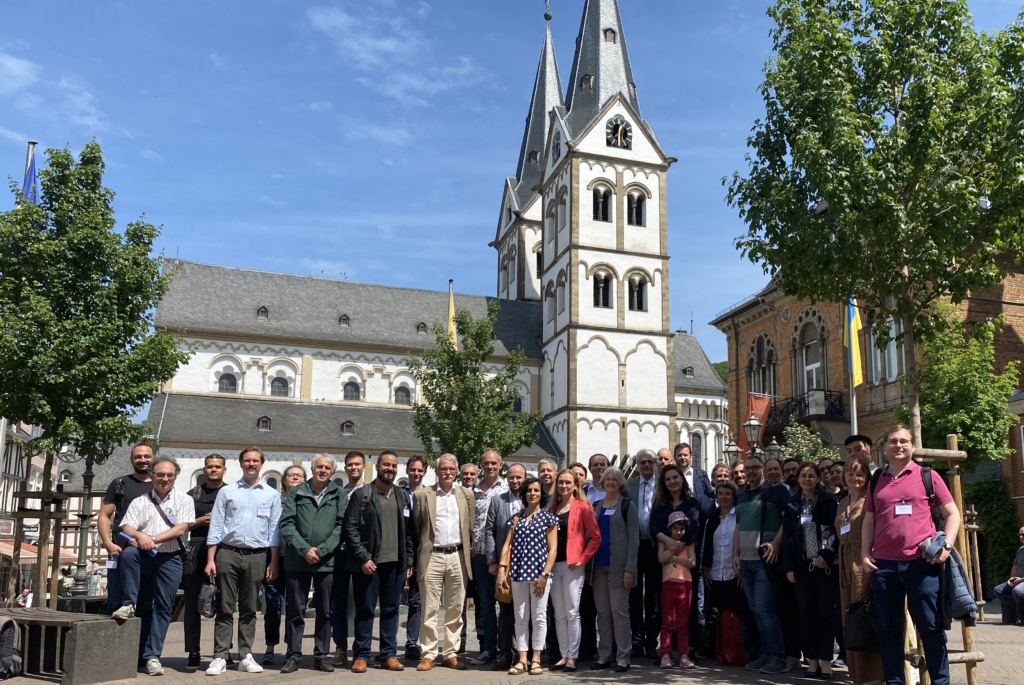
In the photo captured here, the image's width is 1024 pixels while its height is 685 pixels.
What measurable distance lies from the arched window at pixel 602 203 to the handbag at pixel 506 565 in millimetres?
33982

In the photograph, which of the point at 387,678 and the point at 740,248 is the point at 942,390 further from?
the point at 387,678

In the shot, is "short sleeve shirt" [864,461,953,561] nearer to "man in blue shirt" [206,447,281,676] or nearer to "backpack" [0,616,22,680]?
"man in blue shirt" [206,447,281,676]

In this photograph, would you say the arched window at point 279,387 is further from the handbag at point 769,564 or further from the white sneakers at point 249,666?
the handbag at point 769,564

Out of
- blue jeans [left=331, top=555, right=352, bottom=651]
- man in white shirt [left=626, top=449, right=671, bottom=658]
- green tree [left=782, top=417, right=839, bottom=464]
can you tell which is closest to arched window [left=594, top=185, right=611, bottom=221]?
green tree [left=782, top=417, right=839, bottom=464]

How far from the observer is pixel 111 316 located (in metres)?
15.2

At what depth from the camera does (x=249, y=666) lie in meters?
7.62

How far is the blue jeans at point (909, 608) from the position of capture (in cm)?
Result: 598

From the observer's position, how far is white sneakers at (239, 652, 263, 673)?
7617 millimetres

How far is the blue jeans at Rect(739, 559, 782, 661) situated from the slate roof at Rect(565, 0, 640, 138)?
123 ft

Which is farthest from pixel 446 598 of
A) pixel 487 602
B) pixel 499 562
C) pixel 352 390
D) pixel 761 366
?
pixel 352 390

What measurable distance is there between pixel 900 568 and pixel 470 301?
40257mm

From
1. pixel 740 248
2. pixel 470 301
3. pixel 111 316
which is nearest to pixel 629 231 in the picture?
pixel 470 301

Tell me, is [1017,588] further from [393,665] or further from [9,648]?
[9,648]

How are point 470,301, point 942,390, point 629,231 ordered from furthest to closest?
point 470,301 < point 629,231 < point 942,390
